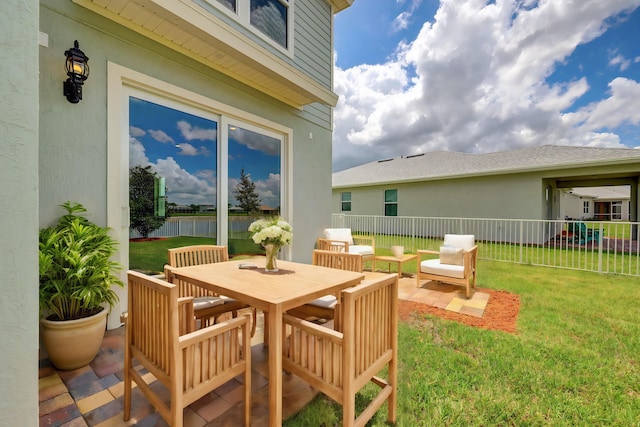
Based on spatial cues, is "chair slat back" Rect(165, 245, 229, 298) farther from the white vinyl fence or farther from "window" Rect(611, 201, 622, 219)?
"window" Rect(611, 201, 622, 219)

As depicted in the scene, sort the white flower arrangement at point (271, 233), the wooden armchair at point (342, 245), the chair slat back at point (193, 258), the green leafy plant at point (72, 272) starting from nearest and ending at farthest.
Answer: the green leafy plant at point (72, 272)
the white flower arrangement at point (271, 233)
the chair slat back at point (193, 258)
the wooden armchair at point (342, 245)

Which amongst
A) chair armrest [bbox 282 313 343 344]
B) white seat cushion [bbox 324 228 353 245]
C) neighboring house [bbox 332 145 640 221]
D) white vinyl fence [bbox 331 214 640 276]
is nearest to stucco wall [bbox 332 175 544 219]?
neighboring house [bbox 332 145 640 221]

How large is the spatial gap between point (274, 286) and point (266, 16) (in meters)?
4.99

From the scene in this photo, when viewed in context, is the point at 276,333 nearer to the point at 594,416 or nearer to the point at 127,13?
the point at 594,416

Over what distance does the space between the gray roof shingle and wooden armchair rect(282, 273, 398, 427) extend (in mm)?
10719

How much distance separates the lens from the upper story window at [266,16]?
4.12 metres

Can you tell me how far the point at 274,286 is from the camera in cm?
197

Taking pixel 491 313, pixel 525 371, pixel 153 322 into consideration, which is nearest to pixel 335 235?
pixel 491 313

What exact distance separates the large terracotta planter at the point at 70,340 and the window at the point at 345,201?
13726 mm

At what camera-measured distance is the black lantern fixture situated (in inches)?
98.3

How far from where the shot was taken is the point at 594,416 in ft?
5.73

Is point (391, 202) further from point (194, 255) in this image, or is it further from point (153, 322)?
point (153, 322)

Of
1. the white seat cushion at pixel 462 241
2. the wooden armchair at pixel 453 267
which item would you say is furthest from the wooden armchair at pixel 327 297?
the white seat cushion at pixel 462 241

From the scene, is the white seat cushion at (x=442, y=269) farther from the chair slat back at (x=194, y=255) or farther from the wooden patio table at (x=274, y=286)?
the chair slat back at (x=194, y=255)
